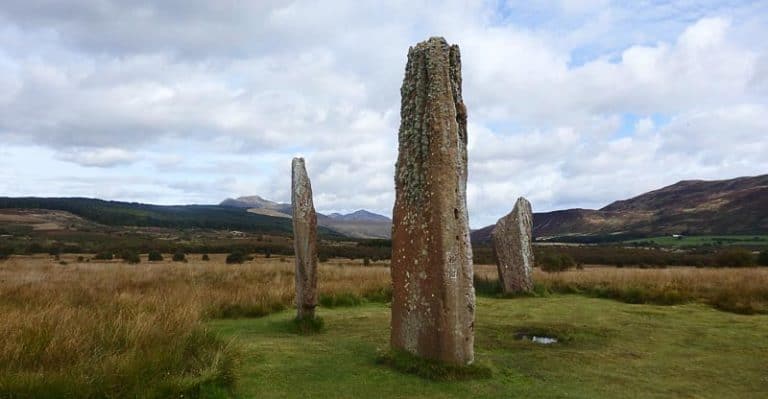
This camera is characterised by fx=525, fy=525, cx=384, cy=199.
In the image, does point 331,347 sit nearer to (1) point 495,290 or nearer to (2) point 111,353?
(2) point 111,353

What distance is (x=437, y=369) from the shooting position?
716 cm

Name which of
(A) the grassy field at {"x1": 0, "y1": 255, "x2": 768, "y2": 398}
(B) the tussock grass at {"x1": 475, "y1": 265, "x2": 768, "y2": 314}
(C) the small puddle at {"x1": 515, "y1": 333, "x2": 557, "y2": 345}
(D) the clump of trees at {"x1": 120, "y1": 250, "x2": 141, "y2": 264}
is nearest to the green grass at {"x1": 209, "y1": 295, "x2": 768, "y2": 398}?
(A) the grassy field at {"x1": 0, "y1": 255, "x2": 768, "y2": 398}

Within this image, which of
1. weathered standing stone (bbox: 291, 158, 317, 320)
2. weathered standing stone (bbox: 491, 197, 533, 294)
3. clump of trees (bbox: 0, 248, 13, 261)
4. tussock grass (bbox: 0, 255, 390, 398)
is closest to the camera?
tussock grass (bbox: 0, 255, 390, 398)

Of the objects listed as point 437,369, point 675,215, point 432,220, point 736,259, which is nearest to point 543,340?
point 437,369

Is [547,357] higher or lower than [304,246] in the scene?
lower

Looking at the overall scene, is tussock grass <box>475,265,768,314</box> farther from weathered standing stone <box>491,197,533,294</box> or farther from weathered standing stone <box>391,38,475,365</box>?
weathered standing stone <box>391,38,475,365</box>

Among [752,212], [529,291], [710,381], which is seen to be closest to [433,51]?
[710,381]

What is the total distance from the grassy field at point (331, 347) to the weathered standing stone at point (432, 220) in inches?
26.9

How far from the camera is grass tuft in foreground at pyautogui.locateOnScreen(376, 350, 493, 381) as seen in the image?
7066mm

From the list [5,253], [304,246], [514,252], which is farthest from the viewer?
[5,253]

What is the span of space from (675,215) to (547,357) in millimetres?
129484

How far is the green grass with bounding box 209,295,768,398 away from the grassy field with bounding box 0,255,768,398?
0.03m

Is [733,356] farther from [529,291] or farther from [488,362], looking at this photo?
[529,291]

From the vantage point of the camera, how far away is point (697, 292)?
15039mm
